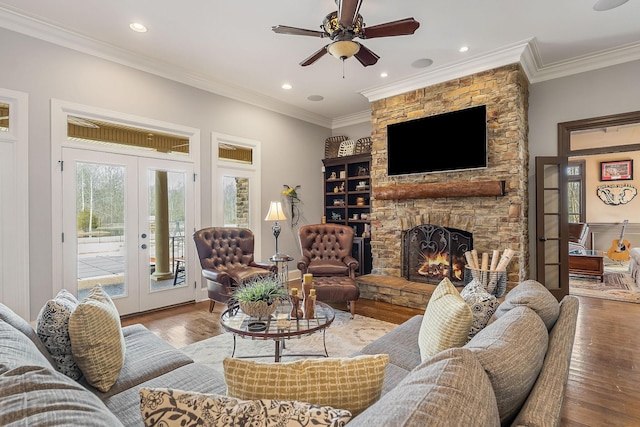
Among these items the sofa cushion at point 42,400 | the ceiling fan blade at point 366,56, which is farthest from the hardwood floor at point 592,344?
the ceiling fan blade at point 366,56

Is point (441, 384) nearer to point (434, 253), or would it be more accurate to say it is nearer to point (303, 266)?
point (303, 266)

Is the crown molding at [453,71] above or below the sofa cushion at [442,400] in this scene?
above

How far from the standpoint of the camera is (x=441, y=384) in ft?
2.50

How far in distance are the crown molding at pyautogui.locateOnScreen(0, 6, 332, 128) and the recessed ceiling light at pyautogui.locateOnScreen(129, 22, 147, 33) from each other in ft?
1.80

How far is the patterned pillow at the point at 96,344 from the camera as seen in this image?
Result: 142cm

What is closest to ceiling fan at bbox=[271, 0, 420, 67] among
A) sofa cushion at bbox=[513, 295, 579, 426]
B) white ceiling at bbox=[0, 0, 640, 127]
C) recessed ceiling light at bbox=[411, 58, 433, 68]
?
white ceiling at bbox=[0, 0, 640, 127]

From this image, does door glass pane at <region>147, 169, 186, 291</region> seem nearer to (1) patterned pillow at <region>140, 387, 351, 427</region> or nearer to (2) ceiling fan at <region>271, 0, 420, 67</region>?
(2) ceiling fan at <region>271, 0, 420, 67</region>

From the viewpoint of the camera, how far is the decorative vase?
2.35 meters

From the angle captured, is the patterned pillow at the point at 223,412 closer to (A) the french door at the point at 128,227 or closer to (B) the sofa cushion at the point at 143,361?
(B) the sofa cushion at the point at 143,361

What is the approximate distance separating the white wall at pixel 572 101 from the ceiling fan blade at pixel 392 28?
2901 mm

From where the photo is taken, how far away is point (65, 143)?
140 inches

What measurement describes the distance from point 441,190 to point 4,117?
505 cm

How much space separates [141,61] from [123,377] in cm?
389

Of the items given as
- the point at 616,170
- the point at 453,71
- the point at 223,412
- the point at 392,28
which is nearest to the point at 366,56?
the point at 392,28
